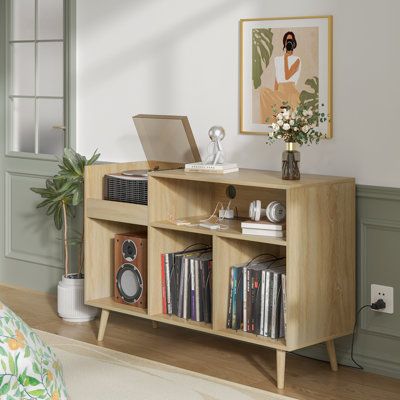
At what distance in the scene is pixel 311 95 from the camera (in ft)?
13.9

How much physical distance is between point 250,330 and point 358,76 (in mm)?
1199

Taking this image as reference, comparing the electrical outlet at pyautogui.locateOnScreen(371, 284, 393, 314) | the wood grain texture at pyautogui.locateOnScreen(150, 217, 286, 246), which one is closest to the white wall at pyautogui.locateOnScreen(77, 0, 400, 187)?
the wood grain texture at pyautogui.locateOnScreen(150, 217, 286, 246)

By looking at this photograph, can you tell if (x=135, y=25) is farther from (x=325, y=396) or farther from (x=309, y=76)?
(x=325, y=396)

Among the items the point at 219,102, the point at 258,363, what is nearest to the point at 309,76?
the point at 219,102

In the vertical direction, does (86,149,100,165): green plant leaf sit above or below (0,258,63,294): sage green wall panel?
above

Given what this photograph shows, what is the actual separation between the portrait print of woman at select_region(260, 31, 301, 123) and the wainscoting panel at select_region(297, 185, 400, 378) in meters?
0.55

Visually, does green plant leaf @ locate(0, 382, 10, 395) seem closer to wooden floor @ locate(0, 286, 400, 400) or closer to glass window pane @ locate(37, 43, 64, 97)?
wooden floor @ locate(0, 286, 400, 400)

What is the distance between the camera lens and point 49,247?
5.59 meters

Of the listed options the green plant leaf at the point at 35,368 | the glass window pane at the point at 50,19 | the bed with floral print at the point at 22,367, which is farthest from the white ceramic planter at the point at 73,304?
the green plant leaf at the point at 35,368

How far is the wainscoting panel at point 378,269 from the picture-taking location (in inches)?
158

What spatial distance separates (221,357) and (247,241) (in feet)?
1.93

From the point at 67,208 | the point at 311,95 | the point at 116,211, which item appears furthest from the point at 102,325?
the point at 311,95

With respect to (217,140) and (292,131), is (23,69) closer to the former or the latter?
(217,140)

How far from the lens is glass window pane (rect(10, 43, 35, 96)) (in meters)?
5.62
